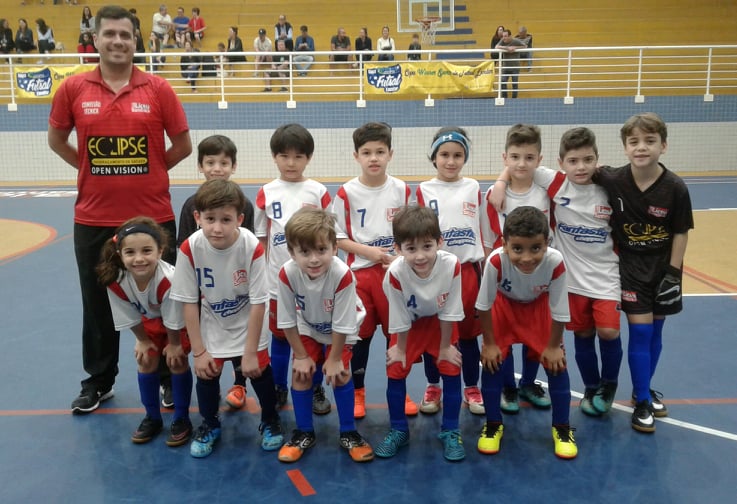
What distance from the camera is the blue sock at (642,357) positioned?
348 centimetres

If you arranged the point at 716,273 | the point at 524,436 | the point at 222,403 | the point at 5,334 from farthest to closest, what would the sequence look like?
1. the point at 716,273
2. the point at 5,334
3. the point at 222,403
4. the point at 524,436

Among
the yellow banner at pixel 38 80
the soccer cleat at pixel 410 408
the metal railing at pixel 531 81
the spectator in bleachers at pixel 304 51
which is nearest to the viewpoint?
the soccer cleat at pixel 410 408

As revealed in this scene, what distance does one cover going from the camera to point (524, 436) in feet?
11.2

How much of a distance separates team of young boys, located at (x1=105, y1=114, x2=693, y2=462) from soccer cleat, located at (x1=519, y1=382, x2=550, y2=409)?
0.02m

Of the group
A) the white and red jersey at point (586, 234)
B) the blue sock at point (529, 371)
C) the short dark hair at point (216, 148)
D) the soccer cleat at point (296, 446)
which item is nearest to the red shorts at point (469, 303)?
the blue sock at point (529, 371)

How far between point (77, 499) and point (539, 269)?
8.17ft

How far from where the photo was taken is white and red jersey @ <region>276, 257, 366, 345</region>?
3.11 metres

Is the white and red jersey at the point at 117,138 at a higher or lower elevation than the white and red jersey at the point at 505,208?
higher

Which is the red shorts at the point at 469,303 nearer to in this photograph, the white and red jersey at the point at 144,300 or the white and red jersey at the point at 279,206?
the white and red jersey at the point at 279,206

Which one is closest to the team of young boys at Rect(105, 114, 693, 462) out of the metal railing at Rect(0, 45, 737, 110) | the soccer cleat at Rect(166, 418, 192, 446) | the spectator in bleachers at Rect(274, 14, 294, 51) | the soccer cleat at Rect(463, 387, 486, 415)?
the soccer cleat at Rect(463, 387, 486, 415)

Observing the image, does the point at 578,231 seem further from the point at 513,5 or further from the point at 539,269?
the point at 513,5

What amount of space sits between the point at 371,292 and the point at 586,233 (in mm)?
1310

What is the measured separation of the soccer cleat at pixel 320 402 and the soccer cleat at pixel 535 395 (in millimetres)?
1219

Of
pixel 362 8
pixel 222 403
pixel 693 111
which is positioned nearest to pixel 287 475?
pixel 222 403
